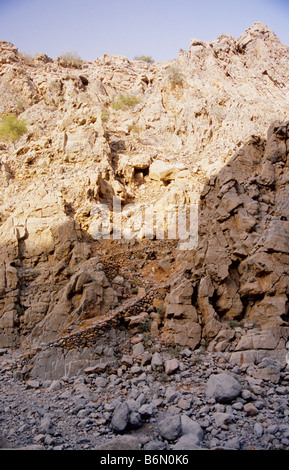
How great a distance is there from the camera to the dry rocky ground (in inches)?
230

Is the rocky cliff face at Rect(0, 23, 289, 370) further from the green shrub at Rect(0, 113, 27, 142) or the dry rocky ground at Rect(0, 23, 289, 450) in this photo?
the green shrub at Rect(0, 113, 27, 142)

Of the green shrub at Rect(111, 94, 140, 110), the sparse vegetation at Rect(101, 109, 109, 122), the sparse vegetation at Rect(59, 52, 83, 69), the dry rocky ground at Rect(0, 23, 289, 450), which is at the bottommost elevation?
the dry rocky ground at Rect(0, 23, 289, 450)

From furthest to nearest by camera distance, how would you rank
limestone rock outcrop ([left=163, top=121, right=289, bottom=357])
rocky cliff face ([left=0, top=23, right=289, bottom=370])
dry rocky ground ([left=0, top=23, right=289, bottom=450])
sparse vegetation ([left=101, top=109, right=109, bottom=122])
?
sparse vegetation ([left=101, top=109, right=109, bottom=122]), rocky cliff face ([left=0, top=23, right=289, bottom=370]), limestone rock outcrop ([left=163, top=121, right=289, bottom=357]), dry rocky ground ([left=0, top=23, right=289, bottom=450])

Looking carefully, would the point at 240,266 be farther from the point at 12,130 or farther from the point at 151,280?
the point at 12,130

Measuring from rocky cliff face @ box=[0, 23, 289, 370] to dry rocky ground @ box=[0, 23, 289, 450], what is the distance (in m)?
0.06

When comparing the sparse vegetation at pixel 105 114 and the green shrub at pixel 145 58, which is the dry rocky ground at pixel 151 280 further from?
the green shrub at pixel 145 58

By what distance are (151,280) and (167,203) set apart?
4.15m

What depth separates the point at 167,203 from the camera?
13.6 m

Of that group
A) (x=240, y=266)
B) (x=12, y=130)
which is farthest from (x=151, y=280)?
(x=12, y=130)

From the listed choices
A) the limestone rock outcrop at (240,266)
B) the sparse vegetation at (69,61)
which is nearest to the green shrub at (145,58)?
the sparse vegetation at (69,61)

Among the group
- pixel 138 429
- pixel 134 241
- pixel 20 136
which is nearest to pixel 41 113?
pixel 20 136

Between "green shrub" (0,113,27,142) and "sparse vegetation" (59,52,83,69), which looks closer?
"green shrub" (0,113,27,142)

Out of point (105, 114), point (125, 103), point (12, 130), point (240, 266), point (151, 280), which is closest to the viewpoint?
point (240, 266)

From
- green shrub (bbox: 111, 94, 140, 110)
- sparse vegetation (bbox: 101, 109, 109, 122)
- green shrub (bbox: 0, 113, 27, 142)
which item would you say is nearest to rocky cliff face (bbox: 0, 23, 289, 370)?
green shrub (bbox: 0, 113, 27, 142)
